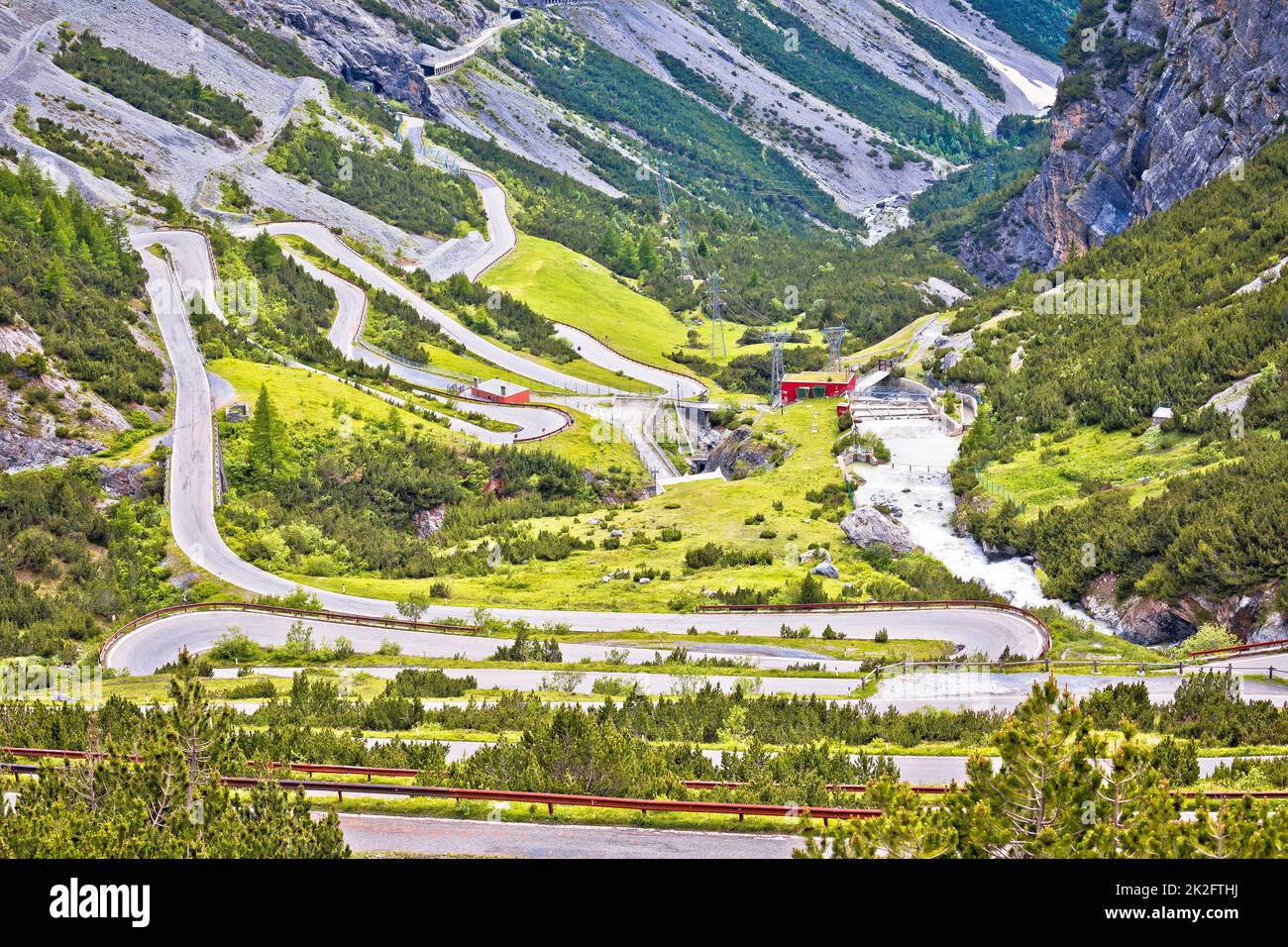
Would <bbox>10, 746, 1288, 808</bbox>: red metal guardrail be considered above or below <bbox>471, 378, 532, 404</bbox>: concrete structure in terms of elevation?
below

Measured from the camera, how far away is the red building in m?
82.9

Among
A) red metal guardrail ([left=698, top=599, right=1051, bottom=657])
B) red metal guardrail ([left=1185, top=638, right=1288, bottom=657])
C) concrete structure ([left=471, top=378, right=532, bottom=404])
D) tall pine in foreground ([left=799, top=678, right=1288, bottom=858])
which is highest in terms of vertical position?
concrete structure ([left=471, top=378, right=532, bottom=404])

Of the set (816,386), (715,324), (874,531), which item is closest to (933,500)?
(874,531)

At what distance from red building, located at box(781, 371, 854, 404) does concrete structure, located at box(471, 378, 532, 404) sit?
17724mm

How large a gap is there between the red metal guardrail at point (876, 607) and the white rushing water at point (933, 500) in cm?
371

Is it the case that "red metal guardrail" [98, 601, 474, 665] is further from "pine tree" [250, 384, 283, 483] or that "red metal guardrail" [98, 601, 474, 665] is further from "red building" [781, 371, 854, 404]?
"red building" [781, 371, 854, 404]

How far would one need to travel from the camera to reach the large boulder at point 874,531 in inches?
2057

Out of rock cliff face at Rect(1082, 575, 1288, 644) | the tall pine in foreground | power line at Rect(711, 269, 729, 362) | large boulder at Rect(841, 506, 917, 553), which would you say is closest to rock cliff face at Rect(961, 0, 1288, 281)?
power line at Rect(711, 269, 729, 362)

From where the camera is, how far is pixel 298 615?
43.2 metres

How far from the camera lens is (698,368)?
331 feet

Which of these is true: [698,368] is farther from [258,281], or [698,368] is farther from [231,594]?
[231,594]

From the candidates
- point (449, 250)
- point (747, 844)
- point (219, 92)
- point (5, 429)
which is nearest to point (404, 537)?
point (5, 429)

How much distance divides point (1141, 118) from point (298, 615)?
85942mm
